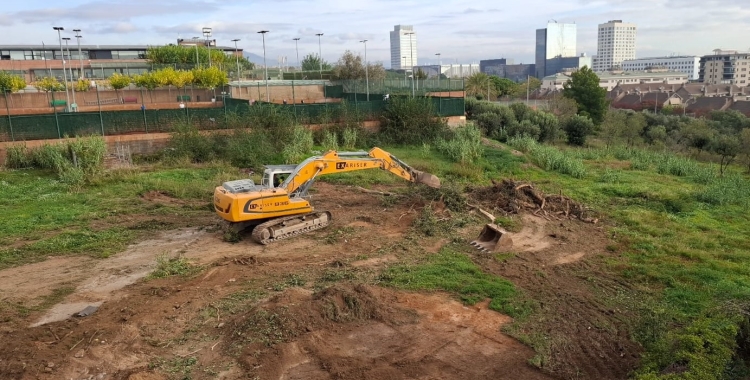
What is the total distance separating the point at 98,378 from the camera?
721 centimetres

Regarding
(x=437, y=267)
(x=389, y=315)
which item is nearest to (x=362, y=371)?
(x=389, y=315)

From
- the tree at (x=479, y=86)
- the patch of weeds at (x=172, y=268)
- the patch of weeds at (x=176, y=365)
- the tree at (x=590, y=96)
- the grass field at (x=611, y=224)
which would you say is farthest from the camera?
the tree at (x=479, y=86)

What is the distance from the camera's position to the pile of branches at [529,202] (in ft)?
48.7

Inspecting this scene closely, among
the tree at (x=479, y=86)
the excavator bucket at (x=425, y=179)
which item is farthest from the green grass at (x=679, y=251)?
the tree at (x=479, y=86)

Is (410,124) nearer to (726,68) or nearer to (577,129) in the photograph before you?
(577,129)

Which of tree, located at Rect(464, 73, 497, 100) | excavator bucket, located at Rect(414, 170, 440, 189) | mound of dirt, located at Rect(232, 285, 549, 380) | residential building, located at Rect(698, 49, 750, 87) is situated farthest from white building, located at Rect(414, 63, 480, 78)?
residential building, located at Rect(698, 49, 750, 87)

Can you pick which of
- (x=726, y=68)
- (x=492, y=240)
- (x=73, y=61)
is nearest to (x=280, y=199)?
(x=492, y=240)

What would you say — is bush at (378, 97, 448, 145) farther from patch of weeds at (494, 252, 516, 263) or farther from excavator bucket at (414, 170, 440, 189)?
patch of weeds at (494, 252, 516, 263)

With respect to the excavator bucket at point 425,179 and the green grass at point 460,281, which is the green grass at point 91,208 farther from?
the green grass at point 460,281

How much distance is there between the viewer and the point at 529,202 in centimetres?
1538

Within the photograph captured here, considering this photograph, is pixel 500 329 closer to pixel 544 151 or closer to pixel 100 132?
pixel 544 151

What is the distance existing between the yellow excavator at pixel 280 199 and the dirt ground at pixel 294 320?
1.91 feet

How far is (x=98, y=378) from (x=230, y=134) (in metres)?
16.8

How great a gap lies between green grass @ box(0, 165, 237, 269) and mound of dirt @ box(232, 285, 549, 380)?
5.86 metres
